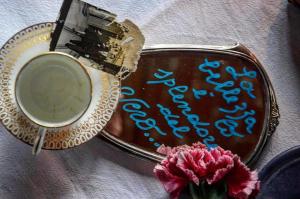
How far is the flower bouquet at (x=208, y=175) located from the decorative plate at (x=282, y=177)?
33 millimetres

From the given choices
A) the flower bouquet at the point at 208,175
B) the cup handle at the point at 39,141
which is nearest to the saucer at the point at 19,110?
the cup handle at the point at 39,141

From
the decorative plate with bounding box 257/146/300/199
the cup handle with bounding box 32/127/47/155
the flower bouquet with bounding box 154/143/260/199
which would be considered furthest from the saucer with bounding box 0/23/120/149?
the decorative plate with bounding box 257/146/300/199

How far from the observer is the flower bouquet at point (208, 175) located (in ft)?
2.14

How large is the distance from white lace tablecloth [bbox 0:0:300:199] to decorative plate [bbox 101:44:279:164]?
30 mm

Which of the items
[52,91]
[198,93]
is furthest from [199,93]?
[52,91]

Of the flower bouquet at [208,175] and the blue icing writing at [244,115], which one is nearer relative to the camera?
the flower bouquet at [208,175]

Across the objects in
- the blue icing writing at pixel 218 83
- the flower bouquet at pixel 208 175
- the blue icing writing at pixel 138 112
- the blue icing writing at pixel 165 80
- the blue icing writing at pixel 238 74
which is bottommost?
the flower bouquet at pixel 208 175

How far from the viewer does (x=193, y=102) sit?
2.56 feet

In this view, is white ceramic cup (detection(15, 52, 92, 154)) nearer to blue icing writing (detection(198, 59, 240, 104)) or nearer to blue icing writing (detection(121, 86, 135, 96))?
blue icing writing (detection(121, 86, 135, 96))

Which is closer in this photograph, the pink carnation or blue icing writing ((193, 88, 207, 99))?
the pink carnation

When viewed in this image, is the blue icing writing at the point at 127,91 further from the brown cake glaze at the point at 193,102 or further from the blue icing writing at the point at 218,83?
the blue icing writing at the point at 218,83

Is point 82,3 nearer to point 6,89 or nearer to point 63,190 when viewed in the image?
point 6,89

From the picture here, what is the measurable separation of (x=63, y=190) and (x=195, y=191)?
8.5 inches

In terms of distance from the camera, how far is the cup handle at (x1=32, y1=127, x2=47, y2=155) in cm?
68
